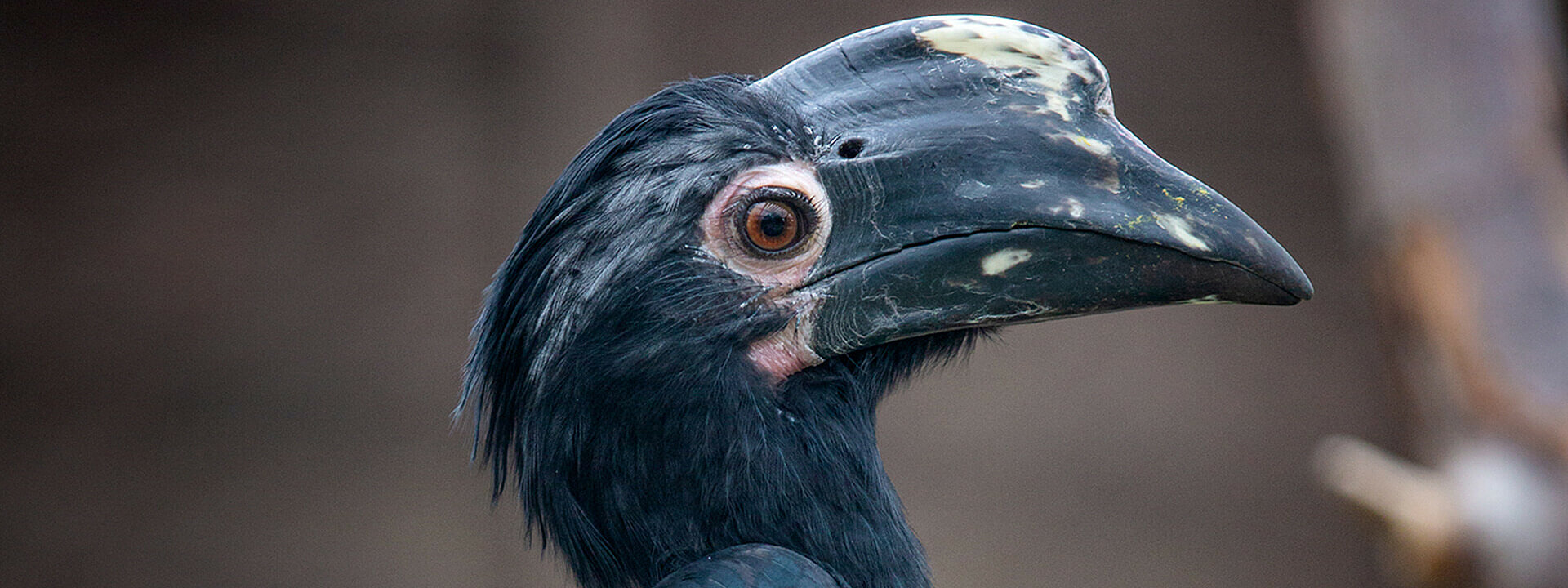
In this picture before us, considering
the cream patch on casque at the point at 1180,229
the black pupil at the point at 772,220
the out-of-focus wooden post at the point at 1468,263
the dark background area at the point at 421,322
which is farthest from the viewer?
the dark background area at the point at 421,322

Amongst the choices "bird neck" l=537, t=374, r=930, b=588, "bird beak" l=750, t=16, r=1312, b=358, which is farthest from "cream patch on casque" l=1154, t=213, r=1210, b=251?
"bird neck" l=537, t=374, r=930, b=588

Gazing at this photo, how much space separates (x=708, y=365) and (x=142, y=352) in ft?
12.9

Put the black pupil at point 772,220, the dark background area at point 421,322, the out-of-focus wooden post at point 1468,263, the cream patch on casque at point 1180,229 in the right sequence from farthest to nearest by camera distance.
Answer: the dark background area at point 421,322 → the out-of-focus wooden post at point 1468,263 → the black pupil at point 772,220 → the cream patch on casque at point 1180,229

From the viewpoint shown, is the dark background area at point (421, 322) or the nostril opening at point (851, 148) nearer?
the nostril opening at point (851, 148)

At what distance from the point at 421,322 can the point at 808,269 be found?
3.81 meters

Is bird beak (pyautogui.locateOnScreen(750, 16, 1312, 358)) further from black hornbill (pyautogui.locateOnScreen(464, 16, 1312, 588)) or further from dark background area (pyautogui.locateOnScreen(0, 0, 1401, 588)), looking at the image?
dark background area (pyautogui.locateOnScreen(0, 0, 1401, 588))

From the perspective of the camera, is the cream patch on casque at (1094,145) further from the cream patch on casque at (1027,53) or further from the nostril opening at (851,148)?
the nostril opening at (851,148)

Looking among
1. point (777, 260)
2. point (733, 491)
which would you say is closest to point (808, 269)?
point (777, 260)

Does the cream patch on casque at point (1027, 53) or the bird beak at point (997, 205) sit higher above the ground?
the cream patch on casque at point (1027, 53)

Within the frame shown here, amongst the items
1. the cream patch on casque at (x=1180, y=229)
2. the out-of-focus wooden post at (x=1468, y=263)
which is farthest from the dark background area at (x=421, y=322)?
the cream patch on casque at (x=1180, y=229)

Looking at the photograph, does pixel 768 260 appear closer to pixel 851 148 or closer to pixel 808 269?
pixel 808 269

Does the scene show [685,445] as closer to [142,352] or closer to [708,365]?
[708,365]

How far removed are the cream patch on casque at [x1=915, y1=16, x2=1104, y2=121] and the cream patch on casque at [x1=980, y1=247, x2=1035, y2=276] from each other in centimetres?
18

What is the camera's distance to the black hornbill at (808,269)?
154 centimetres
